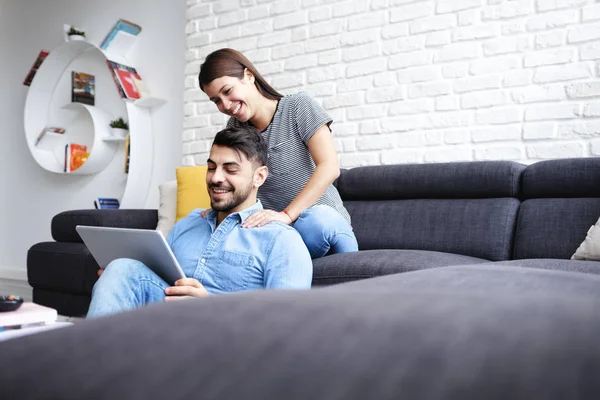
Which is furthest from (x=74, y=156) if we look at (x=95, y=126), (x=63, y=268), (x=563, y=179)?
(x=563, y=179)

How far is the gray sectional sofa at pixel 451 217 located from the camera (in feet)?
6.45

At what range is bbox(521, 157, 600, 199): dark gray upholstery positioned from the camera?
220cm

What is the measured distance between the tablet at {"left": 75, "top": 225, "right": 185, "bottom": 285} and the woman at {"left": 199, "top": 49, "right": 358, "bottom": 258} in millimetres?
604

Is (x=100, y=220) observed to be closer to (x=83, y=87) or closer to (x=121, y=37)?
(x=121, y=37)

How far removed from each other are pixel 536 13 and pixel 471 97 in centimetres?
49

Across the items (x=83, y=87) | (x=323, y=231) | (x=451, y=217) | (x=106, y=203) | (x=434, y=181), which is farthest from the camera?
(x=83, y=87)

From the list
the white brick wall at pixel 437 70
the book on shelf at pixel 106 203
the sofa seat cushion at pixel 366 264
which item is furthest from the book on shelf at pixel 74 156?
the sofa seat cushion at pixel 366 264

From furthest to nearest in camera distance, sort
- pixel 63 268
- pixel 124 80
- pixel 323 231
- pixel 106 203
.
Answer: pixel 106 203, pixel 124 80, pixel 63 268, pixel 323 231

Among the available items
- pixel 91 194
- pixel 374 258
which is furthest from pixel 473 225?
pixel 91 194

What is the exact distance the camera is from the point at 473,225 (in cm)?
235

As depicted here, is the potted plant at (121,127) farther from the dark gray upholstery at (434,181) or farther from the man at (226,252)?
the man at (226,252)

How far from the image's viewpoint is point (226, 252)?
1556 millimetres

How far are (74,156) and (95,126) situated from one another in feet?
1.25

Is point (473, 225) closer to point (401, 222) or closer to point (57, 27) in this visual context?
point (401, 222)
